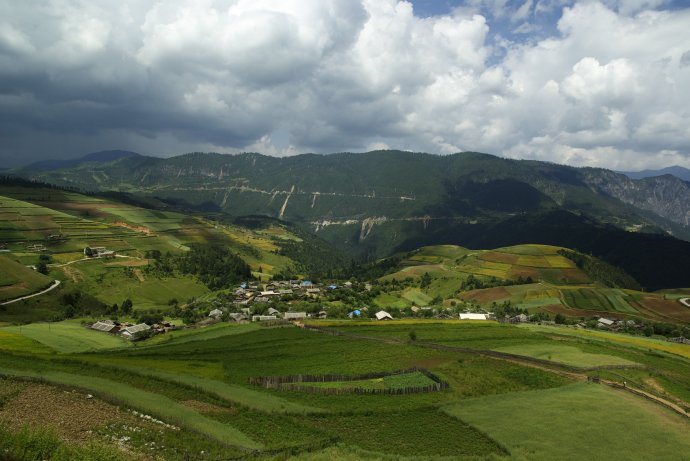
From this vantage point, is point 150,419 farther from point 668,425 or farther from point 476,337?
point 476,337

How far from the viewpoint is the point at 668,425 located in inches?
1763

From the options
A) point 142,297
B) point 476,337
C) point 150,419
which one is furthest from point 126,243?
point 150,419

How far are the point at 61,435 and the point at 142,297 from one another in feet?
396

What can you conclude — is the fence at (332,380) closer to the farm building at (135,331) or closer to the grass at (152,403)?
the grass at (152,403)

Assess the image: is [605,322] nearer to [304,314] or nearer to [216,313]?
[304,314]

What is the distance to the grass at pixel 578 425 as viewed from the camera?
126 feet

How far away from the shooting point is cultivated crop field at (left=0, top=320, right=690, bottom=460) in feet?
120

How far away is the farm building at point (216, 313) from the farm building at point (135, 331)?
18795 mm

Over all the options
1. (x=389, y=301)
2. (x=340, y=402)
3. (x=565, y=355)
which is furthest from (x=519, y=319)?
(x=340, y=402)

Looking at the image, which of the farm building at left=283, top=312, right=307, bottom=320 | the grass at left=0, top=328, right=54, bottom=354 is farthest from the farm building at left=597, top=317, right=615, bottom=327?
the grass at left=0, top=328, right=54, bottom=354

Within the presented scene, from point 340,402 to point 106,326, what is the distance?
69838 mm

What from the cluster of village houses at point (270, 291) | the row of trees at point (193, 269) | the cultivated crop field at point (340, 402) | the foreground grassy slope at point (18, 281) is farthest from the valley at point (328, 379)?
the row of trees at point (193, 269)

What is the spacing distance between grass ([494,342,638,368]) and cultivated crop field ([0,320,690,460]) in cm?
48

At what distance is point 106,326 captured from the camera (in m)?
96.7
